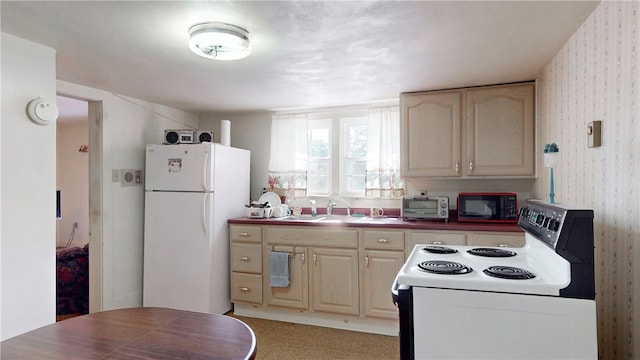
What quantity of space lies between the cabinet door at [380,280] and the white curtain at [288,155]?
1.29 m

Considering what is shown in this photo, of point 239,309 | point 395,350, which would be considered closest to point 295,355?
point 395,350

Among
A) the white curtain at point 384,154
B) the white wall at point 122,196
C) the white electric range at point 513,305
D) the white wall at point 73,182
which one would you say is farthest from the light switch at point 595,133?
the white wall at point 73,182

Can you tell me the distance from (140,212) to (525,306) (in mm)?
3497

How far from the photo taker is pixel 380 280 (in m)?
3.07

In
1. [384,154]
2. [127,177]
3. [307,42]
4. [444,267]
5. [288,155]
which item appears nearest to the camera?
[444,267]

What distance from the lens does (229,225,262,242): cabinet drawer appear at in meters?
3.44

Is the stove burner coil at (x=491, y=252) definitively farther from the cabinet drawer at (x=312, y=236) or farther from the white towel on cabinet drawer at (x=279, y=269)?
the white towel on cabinet drawer at (x=279, y=269)

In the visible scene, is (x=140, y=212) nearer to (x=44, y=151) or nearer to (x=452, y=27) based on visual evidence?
(x=44, y=151)

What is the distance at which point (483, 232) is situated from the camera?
2.83 m

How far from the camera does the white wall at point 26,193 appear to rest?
2.04m

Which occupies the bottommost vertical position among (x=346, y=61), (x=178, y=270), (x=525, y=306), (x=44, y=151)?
(x=178, y=270)

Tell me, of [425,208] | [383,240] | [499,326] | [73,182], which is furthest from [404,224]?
[73,182]

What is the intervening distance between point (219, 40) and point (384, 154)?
222 centimetres

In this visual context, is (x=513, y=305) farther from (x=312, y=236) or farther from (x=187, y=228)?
(x=187, y=228)
